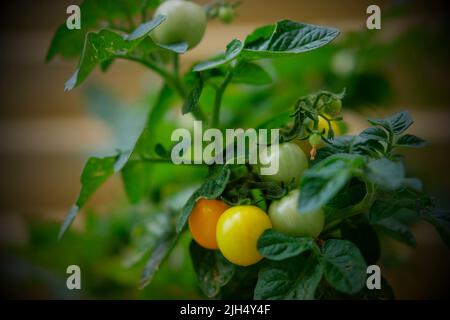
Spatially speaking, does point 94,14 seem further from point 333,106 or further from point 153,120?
point 333,106

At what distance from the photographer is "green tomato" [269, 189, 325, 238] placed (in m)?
0.37

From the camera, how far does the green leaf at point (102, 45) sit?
40cm

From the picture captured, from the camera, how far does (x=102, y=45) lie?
0.41 metres

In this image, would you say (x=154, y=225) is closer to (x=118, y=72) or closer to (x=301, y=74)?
(x=301, y=74)

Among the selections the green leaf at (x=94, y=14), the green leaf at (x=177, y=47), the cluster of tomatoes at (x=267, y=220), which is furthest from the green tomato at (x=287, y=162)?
the green leaf at (x=94, y=14)

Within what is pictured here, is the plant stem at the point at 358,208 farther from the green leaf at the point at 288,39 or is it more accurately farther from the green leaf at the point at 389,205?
the green leaf at the point at 288,39

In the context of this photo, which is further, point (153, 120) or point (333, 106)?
point (153, 120)

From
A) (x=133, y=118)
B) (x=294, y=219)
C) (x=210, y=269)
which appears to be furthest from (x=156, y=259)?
(x=133, y=118)

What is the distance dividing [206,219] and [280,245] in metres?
0.07

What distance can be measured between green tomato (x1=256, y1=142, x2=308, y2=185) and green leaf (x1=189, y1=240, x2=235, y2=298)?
0.30 feet

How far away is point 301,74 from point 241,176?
486 millimetres

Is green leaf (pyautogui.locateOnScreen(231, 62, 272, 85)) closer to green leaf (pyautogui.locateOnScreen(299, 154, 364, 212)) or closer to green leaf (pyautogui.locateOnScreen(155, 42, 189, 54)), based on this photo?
green leaf (pyautogui.locateOnScreen(155, 42, 189, 54))

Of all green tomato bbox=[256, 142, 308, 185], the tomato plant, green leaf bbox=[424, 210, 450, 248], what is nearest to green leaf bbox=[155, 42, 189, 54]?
the tomato plant

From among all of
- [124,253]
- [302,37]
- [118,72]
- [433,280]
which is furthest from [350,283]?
[118,72]
